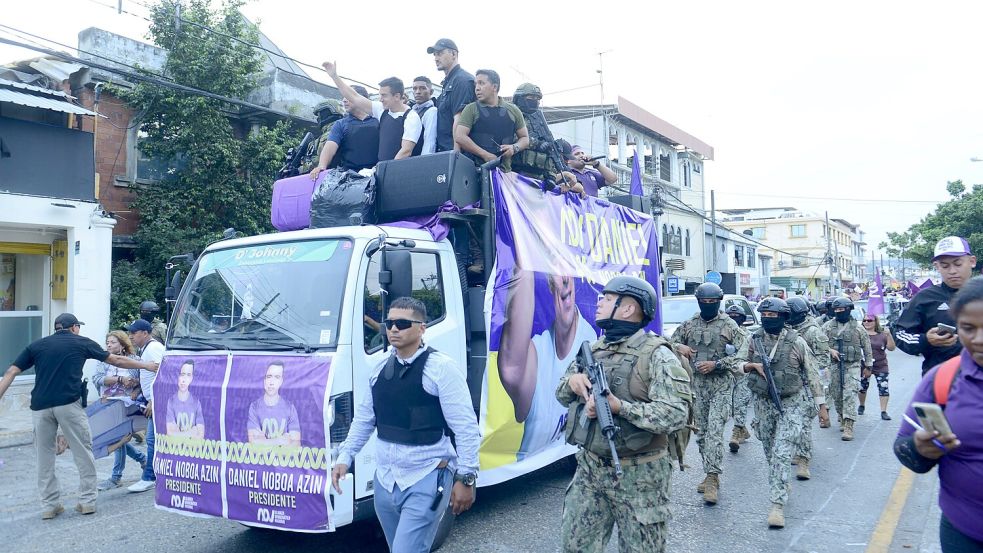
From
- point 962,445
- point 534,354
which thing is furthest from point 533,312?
point 962,445

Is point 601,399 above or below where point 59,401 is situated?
above

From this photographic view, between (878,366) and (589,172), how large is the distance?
6.71 meters

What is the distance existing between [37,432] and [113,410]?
0.80 metres

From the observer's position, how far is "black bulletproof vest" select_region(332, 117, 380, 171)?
21.3ft

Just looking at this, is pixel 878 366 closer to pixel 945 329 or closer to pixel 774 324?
pixel 774 324

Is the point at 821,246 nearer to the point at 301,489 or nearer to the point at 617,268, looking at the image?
the point at 617,268

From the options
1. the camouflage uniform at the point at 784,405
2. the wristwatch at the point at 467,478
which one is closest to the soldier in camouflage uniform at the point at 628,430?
the wristwatch at the point at 467,478

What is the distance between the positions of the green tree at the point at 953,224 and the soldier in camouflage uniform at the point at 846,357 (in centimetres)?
2137

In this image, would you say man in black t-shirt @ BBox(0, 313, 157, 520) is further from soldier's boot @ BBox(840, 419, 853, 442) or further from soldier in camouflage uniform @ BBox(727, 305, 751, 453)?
soldier's boot @ BBox(840, 419, 853, 442)

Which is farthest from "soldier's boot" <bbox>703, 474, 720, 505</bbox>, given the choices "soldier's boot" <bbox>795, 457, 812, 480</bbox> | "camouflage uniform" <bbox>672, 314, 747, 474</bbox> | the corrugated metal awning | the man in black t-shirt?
the corrugated metal awning

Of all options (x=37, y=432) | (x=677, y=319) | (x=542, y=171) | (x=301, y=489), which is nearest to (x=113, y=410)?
(x=37, y=432)

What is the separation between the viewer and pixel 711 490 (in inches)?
253

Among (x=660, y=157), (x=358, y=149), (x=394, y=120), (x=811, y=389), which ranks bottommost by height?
(x=811, y=389)

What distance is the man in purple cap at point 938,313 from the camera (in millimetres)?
4656
